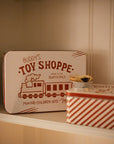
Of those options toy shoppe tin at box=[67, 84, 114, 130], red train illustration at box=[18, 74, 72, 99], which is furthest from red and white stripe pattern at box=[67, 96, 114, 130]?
red train illustration at box=[18, 74, 72, 99]

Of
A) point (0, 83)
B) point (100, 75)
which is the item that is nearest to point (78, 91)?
point (100, 75)

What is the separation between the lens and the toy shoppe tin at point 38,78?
0.83 m

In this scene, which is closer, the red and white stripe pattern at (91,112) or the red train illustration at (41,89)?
the red and white stripe pattern at (91,112)

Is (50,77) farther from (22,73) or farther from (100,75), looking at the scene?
(100,75)

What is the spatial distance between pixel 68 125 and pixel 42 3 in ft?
2.14

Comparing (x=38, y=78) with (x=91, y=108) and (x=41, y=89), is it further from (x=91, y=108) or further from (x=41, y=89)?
(x=91, y=108)

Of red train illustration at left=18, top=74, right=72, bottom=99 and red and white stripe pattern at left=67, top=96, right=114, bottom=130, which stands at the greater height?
red train illustration at left=18, top=74, right=72, bottom=99

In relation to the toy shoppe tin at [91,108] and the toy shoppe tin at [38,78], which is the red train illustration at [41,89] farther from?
the toy shoppe tin at [91,108]

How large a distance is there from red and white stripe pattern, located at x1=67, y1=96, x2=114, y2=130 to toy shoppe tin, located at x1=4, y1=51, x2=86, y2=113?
0.15 m

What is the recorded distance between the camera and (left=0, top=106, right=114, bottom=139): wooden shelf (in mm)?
695

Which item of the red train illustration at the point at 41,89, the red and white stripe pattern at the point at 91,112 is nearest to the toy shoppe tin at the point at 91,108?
the red and white stripe pattern at the point at 91,112

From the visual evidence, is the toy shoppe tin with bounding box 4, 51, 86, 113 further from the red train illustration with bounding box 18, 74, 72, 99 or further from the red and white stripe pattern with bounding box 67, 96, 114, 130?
the red and white stripe pattern with bounding box 67, 96, 114, 130

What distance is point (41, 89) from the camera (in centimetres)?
86

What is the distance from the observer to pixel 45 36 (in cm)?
110
